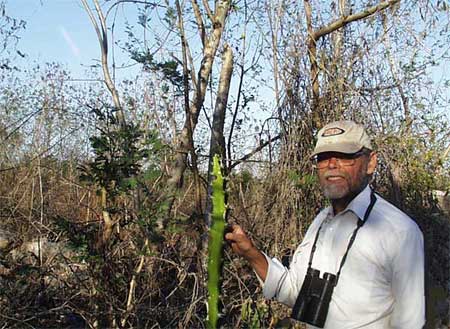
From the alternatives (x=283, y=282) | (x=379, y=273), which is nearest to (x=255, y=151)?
(x=283, y=282)

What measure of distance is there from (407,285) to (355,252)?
0.83 ft

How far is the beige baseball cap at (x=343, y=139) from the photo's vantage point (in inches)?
113

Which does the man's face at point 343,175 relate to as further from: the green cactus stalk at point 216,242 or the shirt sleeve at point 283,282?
the green cactus stalk at point 216,242

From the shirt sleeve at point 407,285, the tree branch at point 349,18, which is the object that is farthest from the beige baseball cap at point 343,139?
the tree branch at point 349,18

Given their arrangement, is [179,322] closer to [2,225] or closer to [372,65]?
[2,225]

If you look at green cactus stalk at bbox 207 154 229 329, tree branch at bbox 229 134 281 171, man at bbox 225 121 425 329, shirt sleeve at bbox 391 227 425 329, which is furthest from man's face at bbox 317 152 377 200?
tree branch at bbox 229 134 281 171

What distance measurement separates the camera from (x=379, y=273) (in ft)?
8.70

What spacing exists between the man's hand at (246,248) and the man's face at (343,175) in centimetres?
44

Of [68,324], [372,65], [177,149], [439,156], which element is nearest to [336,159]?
[177,149]

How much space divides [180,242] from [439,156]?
10.9ft

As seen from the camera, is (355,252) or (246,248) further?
(246,248)

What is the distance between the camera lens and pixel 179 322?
188 inches

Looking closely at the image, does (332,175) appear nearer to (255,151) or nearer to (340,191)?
(340,191)

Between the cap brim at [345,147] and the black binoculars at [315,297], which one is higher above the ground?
the cap brim at [345,147]
